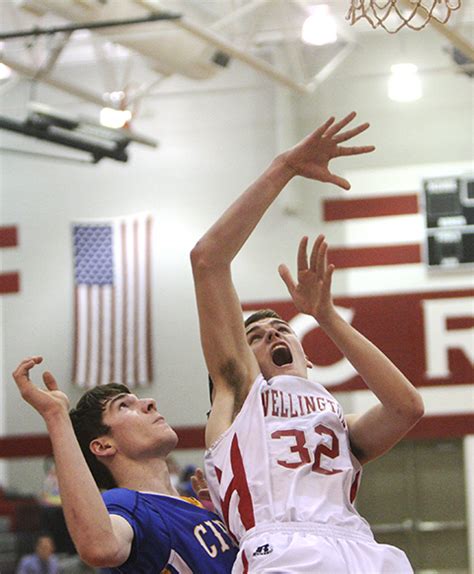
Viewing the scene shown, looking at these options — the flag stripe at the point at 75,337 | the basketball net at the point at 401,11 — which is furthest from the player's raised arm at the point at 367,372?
the flag stripe at the point at 75,337

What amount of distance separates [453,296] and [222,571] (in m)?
12.5

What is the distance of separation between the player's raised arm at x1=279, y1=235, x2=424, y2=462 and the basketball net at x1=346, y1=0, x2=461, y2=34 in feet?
5.08

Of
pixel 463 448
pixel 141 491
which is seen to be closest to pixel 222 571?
pixel 141 491

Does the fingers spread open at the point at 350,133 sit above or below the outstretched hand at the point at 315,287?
above

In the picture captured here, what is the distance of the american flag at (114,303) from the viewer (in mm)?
16438

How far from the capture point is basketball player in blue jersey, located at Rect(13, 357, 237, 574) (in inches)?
122

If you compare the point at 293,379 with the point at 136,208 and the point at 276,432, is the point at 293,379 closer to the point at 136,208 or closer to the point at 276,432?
the point at 276,432

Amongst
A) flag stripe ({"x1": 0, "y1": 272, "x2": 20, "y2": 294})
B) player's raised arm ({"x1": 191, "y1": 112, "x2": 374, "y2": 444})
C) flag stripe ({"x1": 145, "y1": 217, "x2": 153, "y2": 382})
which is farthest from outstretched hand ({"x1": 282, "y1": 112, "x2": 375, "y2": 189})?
flag stripe ({"x1": 0, "y1": 272, "x2": 20, "y2": 294})

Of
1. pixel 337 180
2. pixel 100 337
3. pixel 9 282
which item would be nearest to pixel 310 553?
pixel 337 180

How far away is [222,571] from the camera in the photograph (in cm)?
358

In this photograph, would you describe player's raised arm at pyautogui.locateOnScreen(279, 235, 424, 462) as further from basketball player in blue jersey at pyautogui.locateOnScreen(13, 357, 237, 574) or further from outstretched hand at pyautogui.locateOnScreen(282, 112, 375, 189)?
basketball player in blue jersey at pyautogui.locateOnScreen(13, 357, 237, 574)

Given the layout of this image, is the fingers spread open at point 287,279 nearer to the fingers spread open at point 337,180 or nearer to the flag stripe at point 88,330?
the fingers spread open at point 337,180

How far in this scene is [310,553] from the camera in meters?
3.23

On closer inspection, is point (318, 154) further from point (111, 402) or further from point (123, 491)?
point (123, 491)
